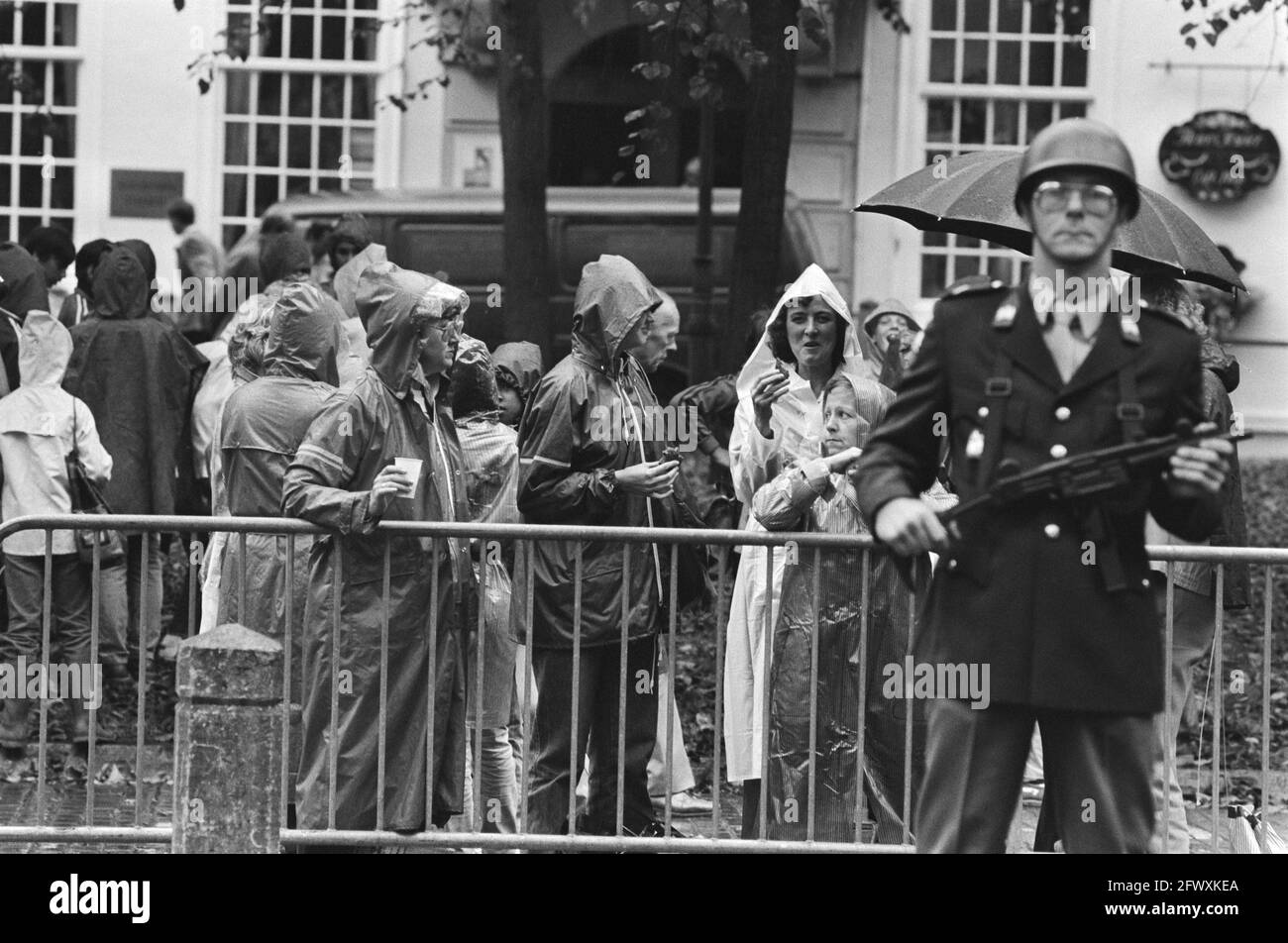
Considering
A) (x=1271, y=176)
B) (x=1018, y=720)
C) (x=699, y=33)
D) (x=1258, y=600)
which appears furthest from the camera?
(x=1271, y=176)

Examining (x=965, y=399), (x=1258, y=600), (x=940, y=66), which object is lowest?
(x=1258, y=600)

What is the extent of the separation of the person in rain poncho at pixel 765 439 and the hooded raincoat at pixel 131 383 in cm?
360

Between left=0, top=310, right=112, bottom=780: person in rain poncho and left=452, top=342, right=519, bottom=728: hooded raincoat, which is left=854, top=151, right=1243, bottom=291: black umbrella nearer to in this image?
left=452, top=342, right=519, bottom=728: hooded raincoat

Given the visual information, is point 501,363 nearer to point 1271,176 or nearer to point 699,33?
point 699,33

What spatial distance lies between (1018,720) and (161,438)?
20.7 ft

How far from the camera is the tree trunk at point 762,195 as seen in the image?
13242mm

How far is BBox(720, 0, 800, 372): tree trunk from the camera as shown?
13.2 meters

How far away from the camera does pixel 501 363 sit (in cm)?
944

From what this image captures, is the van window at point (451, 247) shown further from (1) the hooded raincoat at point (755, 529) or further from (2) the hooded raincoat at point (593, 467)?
(1) the hooded raincoat at point (755, 529)

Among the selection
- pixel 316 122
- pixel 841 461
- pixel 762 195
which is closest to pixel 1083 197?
pixel 841 461

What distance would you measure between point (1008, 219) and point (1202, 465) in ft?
10.2

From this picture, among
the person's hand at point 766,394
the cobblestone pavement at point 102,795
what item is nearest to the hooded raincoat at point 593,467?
the person's hand at point 766,394

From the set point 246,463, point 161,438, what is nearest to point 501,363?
point 246,463

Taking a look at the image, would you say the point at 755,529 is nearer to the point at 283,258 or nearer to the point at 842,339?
the point at 842,339
